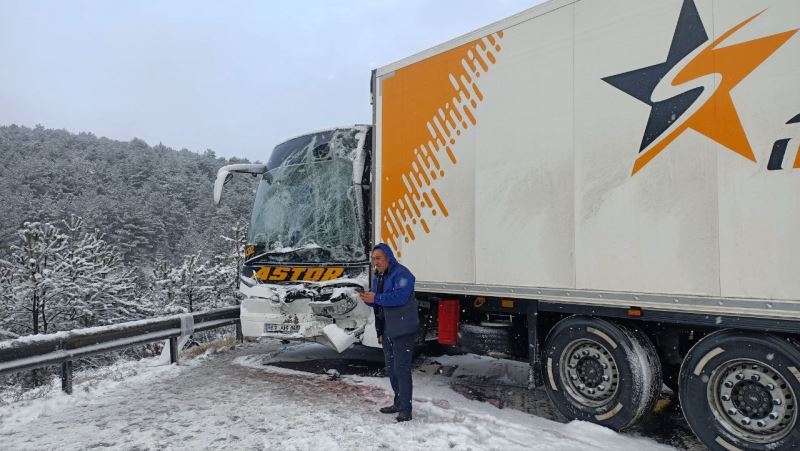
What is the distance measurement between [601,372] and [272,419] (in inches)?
122

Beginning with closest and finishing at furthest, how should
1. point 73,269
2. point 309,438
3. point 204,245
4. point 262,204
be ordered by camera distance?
point 309,438
point 262,204
point 73,269
point 204,245

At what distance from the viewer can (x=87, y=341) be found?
21.9ft

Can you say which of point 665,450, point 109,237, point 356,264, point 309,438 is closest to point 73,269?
point 356,264

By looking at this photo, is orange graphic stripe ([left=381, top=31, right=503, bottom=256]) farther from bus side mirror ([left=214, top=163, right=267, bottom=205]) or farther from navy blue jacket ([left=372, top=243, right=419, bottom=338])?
bus side mirror ([left=214, top=163, right=267, bottom=205])

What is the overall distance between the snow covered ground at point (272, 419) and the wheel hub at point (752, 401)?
67 centimetres

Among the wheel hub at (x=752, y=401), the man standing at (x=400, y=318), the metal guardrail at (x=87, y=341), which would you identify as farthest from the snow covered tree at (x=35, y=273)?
the wheel hub at (x=752, y=401)

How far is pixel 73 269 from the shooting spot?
27406 millimetres

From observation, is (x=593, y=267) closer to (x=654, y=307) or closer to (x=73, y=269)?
(x=654, y=307)

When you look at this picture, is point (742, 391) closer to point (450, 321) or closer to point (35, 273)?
point (450, 321)

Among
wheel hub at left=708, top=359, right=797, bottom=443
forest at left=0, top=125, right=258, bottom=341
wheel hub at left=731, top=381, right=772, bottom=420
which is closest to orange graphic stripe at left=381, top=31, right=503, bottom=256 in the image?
wheel hub at left=708, top=359, right=797, bottom=443

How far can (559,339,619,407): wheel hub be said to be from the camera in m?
4.62

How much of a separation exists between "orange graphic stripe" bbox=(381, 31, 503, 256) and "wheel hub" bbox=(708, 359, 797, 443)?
9.58 ft

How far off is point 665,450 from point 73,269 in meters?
30.2

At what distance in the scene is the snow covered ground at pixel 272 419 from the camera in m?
4.33
